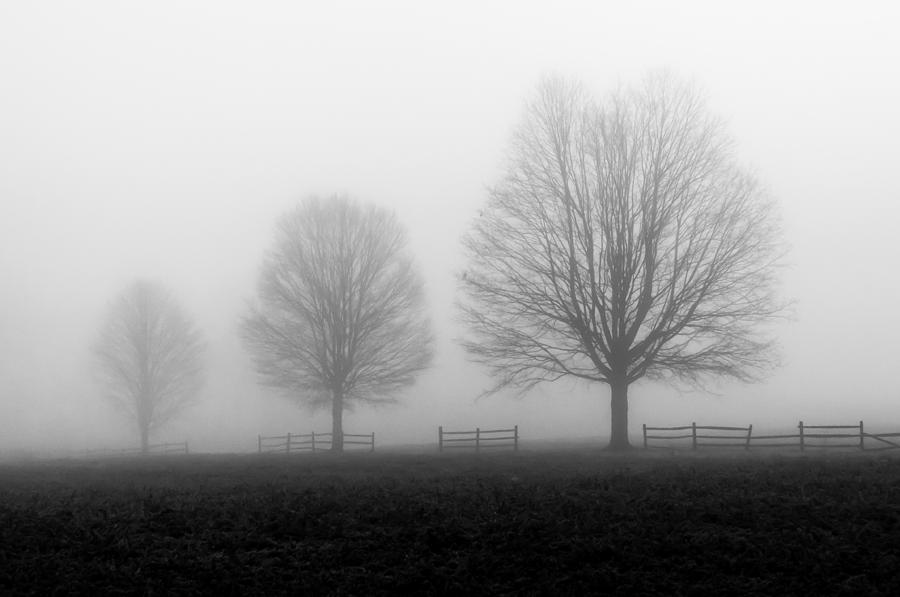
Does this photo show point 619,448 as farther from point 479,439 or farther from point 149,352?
point 149,352

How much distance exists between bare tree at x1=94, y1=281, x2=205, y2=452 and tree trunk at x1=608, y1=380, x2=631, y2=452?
37259 millimetres

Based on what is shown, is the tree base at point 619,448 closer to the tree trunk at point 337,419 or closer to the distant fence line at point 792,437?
the distant fence line at point 792,437

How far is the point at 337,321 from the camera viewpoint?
3819cm

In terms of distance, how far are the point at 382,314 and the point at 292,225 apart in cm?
723

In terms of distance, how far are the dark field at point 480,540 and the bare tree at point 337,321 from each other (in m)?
23.5

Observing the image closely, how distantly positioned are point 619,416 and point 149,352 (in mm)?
39154

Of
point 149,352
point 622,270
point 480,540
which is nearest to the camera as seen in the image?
point 480,540

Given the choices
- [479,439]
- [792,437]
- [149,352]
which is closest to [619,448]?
[479,439]

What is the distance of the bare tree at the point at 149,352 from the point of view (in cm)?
5522

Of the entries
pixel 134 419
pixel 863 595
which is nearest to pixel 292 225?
pixel 134 419

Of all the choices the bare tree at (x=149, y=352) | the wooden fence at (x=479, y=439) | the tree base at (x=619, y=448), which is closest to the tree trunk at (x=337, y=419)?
the wooden fence at (x=479, y=439)

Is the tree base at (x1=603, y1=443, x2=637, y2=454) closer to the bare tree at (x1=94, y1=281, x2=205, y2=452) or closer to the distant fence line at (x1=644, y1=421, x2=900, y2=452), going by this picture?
the distant fence line at (x1=644, y1=421, x2=900, y2=452)

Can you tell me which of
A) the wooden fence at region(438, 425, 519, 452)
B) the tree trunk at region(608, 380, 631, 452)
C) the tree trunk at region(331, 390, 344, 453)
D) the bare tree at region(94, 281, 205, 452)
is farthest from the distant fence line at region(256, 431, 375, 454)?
the tree trunk at region(608, 380, 631, 452)

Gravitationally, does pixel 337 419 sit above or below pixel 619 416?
below
